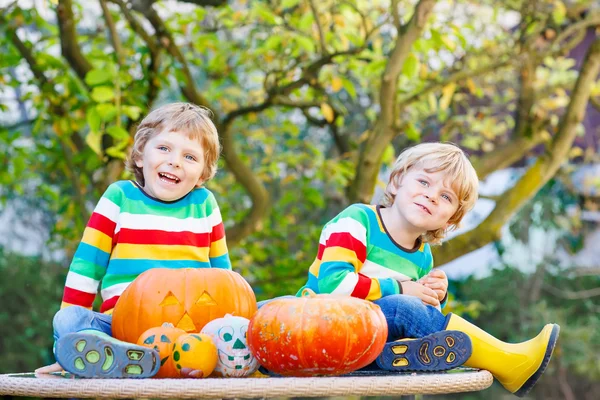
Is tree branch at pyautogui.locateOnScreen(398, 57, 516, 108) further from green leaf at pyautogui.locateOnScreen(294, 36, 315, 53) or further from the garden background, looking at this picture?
green leaf at pyautogui.locateOnScreen(294, 36, 315, 53)

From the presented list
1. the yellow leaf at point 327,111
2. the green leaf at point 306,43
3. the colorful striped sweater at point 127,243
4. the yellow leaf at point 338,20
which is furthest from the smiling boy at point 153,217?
A: the yellow leaf at point 338,20

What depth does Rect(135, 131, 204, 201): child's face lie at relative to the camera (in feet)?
6.85

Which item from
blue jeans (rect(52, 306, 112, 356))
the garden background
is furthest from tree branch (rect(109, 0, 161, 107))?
blue jeans (rect(52, 306, 112, 356))

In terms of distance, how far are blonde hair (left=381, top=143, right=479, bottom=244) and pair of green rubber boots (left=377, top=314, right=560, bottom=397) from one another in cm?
34

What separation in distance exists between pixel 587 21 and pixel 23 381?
3.39 meters

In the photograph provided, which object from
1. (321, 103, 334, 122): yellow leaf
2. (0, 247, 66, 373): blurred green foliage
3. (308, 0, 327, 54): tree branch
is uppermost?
(308, 0, 327, 54): tree branch

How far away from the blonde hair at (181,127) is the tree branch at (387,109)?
1.45 metres

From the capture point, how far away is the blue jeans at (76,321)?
1.77m

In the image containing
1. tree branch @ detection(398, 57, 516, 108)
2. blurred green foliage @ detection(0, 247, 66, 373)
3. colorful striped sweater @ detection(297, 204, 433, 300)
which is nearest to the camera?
colorful striped sweater @ detection(297, 204, 433, 300)

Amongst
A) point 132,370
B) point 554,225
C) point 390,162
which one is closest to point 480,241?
point 390,162

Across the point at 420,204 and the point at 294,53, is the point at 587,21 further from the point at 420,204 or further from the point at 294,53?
the point at 420,204

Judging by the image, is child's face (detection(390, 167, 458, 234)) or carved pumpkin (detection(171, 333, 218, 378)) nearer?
carved pumpkin (detection(171, 333, 218, 378))

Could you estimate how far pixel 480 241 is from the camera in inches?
Result: 160

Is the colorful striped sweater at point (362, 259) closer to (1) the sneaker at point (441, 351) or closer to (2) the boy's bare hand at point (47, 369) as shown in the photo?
(1) the sneaker at point (441, 351)
